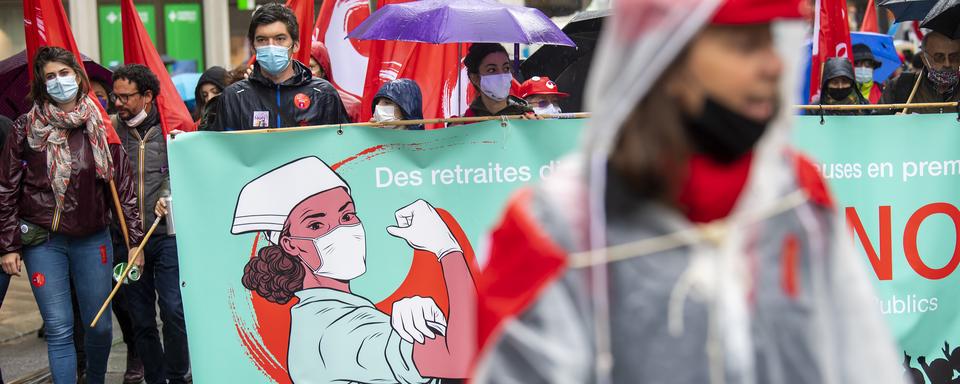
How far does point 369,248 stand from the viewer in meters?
5.68

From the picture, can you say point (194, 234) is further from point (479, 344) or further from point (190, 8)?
point (190, 8)

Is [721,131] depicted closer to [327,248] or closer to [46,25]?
[327,248]

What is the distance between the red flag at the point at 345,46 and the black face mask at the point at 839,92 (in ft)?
10.6

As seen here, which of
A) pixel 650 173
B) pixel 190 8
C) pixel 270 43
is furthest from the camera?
pixel 190 8

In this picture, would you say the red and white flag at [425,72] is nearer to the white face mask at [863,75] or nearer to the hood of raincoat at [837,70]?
the hood of raincoat at [837,70]

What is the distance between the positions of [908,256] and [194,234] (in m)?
3.31

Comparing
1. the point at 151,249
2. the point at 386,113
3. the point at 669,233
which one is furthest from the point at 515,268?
the point at 151,249

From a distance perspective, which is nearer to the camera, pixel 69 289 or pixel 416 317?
pixel 416 317

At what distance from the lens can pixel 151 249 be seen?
22.2 feet

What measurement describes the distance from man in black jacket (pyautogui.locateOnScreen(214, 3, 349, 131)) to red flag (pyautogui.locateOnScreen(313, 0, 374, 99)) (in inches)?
102

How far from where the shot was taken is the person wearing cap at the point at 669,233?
201 centimetres

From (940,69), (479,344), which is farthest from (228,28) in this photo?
(479,344)

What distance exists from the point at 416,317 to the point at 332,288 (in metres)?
Answer: 0.40

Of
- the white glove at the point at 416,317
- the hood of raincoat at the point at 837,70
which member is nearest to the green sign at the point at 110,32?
the hood of raincoat at the point at 837,70
